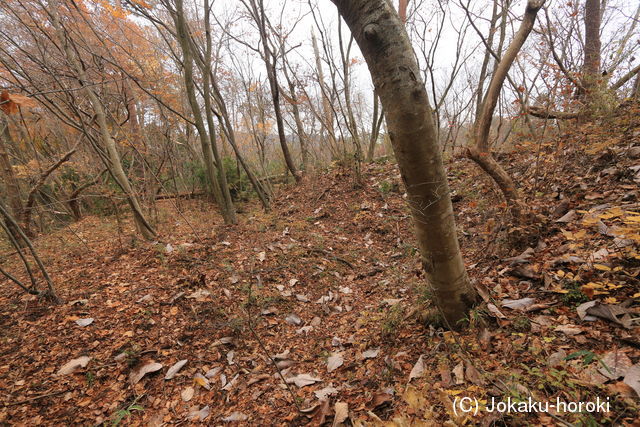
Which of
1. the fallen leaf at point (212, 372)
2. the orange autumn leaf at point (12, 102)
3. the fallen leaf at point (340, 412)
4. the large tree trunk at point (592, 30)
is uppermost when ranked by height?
the large tree trunk at point (592, 30)

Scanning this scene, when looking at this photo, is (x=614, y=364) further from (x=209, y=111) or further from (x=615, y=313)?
(x=209, y=111)

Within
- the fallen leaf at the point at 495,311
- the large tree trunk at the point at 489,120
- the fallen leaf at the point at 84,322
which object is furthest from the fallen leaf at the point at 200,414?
the large tree trunk at the point at 489,120

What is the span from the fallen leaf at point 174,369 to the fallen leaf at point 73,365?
0.74 meters

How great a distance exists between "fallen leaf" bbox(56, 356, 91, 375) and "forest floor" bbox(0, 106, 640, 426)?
0.01 metres

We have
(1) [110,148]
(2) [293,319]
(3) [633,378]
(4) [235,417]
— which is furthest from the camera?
(1) [110,148]

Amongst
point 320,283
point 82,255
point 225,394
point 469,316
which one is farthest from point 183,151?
point 469,316

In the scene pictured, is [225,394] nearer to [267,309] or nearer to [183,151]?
[267,309]

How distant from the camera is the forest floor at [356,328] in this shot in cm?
150

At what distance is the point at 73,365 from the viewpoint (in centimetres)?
226

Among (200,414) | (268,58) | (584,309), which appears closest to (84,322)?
(200,414)

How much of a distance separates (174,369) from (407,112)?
275 centimetres

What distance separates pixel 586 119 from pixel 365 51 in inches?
160

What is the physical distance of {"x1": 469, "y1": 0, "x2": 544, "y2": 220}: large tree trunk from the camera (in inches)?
99.2

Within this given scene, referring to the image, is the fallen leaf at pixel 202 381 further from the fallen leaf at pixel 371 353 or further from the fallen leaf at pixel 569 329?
the fallen leaf at pixel 569 329
